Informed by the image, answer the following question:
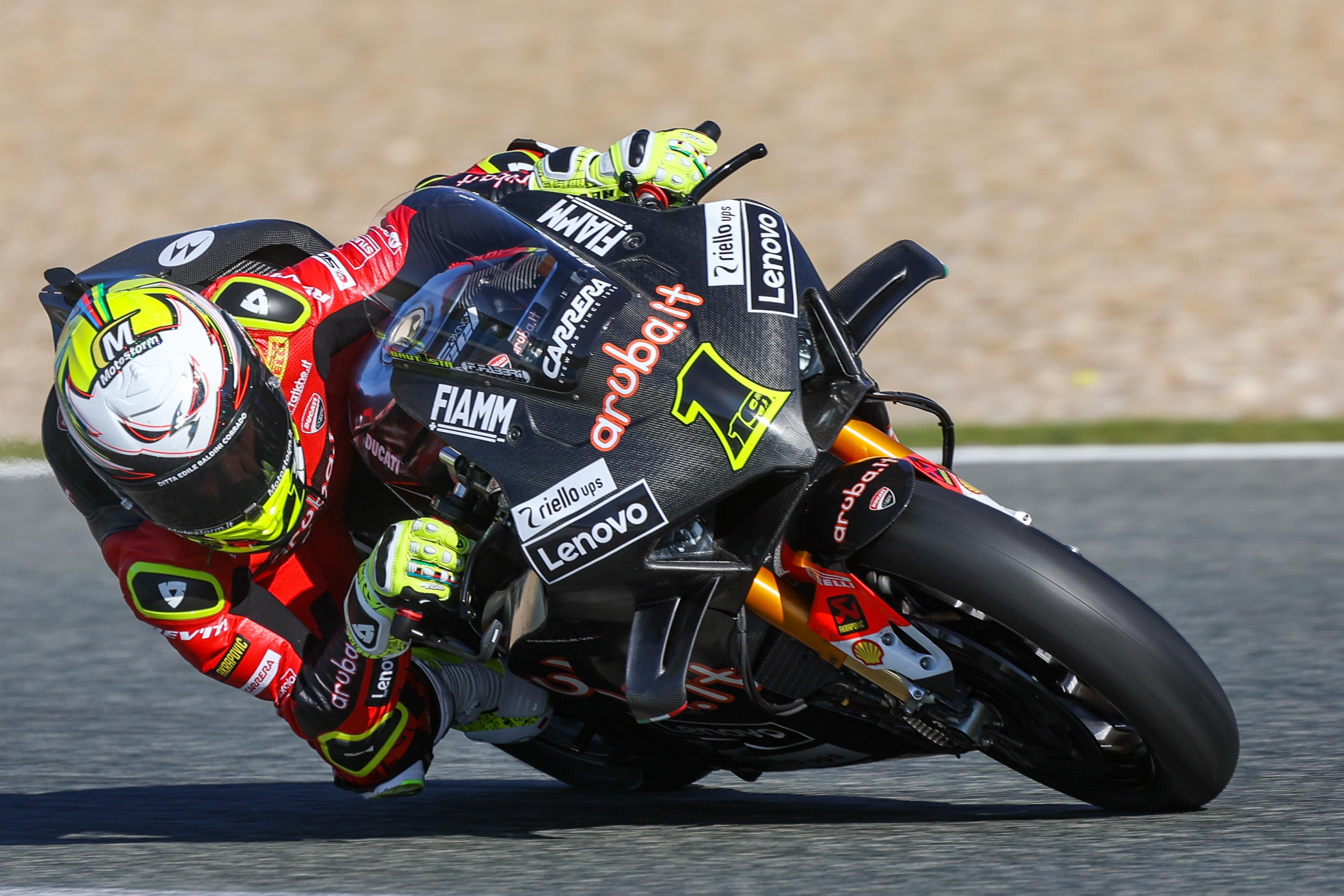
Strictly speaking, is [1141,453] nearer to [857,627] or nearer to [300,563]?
[300,563]

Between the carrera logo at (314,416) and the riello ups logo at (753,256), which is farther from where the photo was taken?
the carrera logo at (314,416)

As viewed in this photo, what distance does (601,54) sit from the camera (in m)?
13.2

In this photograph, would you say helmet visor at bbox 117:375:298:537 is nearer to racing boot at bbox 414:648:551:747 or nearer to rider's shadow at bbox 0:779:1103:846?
racing boot at bbox 414:648:551:747

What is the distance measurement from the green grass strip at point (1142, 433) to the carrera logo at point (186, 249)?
14.7ft

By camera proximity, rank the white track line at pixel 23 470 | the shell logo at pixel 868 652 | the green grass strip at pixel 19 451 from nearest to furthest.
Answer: the shell logo at pixel 868 652 < the white track line at pixel 23 470 < the green grass strip at pixel 19 451

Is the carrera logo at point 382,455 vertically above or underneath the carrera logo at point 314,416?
underneath

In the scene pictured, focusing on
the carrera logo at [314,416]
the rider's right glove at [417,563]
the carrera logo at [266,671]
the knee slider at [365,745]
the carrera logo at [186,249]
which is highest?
the carrera logo at [186,249]

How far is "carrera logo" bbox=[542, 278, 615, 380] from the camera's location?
112 inches

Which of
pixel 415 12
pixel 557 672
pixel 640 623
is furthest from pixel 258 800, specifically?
pixel 415 12

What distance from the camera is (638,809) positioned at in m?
3.76

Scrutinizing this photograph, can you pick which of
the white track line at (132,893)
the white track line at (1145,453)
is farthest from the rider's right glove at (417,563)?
the white track line at (1145,453)

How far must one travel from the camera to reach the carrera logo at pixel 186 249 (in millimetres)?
3633

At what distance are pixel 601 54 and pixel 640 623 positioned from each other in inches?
424

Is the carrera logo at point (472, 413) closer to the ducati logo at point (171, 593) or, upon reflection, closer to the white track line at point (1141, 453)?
the ducati logo at point (171, 593)
